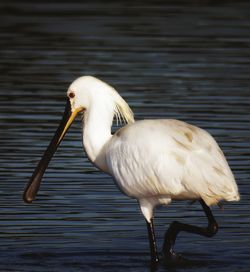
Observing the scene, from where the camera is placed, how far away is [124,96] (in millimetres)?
17984

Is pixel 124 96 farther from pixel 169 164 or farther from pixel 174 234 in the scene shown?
pixel 169 164

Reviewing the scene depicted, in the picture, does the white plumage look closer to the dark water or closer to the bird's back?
the bird's back

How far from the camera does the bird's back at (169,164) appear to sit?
11.2 m

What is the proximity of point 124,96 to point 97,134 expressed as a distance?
614cm

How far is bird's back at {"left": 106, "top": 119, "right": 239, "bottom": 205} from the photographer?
1125 cm

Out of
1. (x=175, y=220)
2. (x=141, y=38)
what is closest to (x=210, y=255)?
(x=175, y=220)

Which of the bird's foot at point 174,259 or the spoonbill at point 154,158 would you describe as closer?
the spoonbill at point 154,158

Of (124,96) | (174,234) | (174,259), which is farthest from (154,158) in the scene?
(124,96)

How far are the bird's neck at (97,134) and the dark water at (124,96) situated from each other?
852 mm

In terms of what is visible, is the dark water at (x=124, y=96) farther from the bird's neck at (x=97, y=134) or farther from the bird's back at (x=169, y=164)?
the bird's neck at (x=97, y=134)

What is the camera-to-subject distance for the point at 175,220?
12867 mm

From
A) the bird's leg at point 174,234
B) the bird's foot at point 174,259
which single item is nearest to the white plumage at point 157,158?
the bird's leg at point 174,234

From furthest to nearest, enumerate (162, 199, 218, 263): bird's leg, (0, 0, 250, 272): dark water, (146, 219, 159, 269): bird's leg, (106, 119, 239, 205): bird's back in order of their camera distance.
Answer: (0, 0, 250, 272): dark water → (162, 199, 218, 263): bird's leg → (146, 219, 159, 269): bird's leg → (106, 119, 239, 205): bird's back

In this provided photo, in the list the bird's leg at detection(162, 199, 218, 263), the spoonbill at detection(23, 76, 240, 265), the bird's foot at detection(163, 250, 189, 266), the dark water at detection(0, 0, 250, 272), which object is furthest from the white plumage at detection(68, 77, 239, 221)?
the dark water at detection(0, 0, 250, 272)
